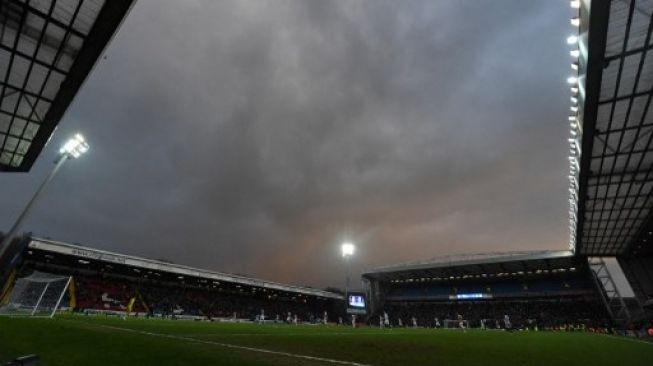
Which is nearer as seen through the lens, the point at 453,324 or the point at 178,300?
the point at 178,300

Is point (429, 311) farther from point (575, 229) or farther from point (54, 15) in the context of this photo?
point (54, 15)

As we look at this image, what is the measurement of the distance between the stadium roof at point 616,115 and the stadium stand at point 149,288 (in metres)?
46.8

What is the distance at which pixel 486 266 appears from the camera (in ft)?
218

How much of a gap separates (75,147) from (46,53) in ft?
20.7

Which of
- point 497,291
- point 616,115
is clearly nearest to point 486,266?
point 497,291

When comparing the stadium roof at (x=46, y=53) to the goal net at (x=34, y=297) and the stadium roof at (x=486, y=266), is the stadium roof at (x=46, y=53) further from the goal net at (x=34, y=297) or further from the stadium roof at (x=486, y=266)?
the stadium roof at (x=486, y=266)

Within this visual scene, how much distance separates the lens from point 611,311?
2104 inches

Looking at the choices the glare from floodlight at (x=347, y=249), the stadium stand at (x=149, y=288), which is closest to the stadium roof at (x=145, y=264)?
the stadium stand at (x=149, y=288)

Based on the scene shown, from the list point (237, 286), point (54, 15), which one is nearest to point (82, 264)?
point (237, 286)

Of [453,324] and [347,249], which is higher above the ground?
[347,249]

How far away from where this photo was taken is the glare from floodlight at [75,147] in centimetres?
1950

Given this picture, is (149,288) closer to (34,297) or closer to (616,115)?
(34,297)

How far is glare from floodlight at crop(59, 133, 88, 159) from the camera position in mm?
19497

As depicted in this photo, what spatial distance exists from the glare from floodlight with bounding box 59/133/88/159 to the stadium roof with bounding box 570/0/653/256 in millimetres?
26236
